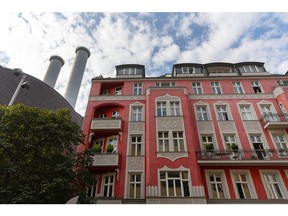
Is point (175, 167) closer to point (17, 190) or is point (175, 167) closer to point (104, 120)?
point (104, 120)

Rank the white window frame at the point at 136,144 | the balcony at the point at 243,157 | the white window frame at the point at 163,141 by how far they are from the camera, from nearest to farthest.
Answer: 1. the balcony at the point at 243,157
2. the white window frame at the point at 163,141
3. the white window frame at the point at 136,144

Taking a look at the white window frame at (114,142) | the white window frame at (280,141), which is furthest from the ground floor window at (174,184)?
the white window frame at (280,141)

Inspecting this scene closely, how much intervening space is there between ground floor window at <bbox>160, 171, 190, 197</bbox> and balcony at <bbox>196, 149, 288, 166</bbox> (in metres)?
1.88

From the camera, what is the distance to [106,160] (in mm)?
15664

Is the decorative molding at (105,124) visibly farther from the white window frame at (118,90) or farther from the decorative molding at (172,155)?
the white window frame at (118,90)

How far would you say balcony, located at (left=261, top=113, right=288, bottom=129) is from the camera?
17.1 m

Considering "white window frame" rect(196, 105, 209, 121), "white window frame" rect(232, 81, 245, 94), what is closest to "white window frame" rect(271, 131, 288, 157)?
"white window frame" rect(232, 81, 245, 94)

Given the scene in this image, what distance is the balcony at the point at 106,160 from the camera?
15445mm

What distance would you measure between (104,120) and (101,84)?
5653 mm

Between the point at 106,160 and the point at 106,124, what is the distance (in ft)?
11.8

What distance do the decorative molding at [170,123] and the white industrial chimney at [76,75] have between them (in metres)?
48.2

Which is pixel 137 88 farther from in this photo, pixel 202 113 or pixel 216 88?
pixel 216 88

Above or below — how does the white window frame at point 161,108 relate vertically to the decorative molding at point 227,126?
above

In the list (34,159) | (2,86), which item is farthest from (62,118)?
(2,86)
